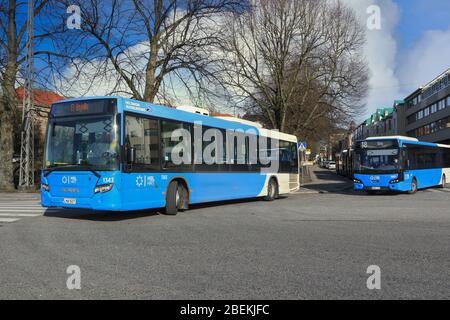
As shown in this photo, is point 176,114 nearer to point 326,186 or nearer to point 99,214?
point 99,214

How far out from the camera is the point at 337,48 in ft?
106

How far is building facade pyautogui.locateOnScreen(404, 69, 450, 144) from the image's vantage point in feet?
207

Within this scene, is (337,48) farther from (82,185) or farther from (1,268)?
(1,268)

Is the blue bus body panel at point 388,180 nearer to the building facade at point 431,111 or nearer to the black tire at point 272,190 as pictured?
the black tire at point 272,190

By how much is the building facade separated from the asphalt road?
55723 millimetres

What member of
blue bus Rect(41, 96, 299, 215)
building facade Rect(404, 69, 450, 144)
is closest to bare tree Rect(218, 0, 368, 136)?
blue bus Rect(41, 96, 299, 215)

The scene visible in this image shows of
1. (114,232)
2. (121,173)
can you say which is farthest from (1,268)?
(121,173)

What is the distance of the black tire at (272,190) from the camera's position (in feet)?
→ 58.6

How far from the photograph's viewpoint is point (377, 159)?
20953 mm

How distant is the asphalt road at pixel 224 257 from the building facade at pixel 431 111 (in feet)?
183

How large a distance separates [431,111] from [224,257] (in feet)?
239

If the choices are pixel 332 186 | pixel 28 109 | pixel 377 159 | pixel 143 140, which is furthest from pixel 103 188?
pixel 332 186

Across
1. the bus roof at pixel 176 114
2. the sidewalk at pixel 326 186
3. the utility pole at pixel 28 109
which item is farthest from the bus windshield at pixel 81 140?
the sidewalk at pixel 326 186

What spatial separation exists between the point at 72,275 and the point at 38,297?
0.86m
